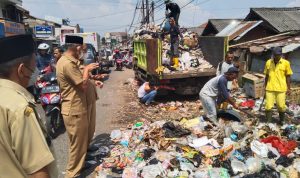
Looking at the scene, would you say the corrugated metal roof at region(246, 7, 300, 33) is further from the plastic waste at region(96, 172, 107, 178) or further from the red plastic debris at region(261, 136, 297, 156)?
the plastic waste at region(96, 172, 107, 178)

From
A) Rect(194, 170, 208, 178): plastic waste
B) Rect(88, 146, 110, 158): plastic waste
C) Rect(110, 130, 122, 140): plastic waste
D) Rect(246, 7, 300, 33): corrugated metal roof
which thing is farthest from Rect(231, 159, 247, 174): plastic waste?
Rect(246, 7, 300, 33): corrugated metal roof

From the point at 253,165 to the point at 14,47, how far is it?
412 centimetres

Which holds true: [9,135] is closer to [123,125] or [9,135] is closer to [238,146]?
[238,146]

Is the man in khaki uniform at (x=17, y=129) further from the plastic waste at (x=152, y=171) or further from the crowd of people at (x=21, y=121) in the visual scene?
the plastic waste at (x=152, y=171)

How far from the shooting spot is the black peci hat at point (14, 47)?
1.74 m

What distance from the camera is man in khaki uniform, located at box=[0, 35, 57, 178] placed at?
156 cm

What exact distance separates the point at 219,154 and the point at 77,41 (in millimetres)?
2983

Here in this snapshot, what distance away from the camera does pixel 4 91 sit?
164 centimetres

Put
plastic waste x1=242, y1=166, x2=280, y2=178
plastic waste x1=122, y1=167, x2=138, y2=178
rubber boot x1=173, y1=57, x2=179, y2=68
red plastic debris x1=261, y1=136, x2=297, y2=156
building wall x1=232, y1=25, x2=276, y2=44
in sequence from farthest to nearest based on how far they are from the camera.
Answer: building wall x1=232, y1=25, x2=276, y2=44, rubber boot x1=173, y1=57, x2=179, y2=68, red plastic debris x1=261, y1=136, x2=297, y2=156, plastic waste x1=122, y1=167, x2=138, y2=178, plastic waste x1=242, y1=166, x2=280, y2=178

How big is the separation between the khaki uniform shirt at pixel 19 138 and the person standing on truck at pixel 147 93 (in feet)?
27.1

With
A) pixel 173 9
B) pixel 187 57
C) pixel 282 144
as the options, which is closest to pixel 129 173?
pixel 282 144

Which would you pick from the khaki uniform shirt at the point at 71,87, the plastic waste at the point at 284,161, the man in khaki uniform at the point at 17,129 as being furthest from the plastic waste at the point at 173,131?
the man in khaki uniform at the point at 17,129

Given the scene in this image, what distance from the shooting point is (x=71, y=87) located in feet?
16.3

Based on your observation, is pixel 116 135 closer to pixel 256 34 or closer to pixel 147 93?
pixel 147 93
